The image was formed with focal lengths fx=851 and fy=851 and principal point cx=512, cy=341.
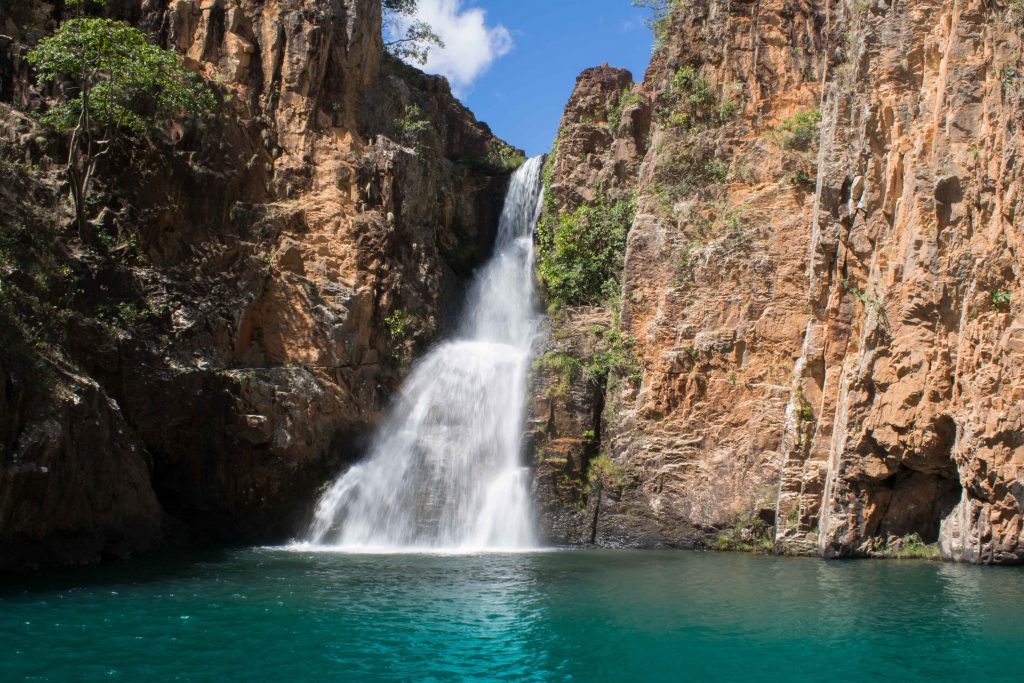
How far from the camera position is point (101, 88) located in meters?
21.0

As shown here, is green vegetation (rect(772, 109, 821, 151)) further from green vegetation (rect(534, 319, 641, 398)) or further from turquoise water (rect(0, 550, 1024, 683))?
turquoise water (rect(0, 550, 1024, 683))

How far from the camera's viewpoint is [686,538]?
20.8 meters

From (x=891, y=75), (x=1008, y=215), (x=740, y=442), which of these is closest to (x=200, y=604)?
(x=740, y=442)

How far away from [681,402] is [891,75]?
9105 millimetres

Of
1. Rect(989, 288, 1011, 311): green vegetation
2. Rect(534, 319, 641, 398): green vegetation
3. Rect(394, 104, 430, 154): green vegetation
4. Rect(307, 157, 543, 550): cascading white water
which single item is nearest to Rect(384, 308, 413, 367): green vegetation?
Rect(307, 157, 543, 550): cascading white water

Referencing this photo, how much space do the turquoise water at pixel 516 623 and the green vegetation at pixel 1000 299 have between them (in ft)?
16.4

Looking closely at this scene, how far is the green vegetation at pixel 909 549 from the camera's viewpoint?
1798cm

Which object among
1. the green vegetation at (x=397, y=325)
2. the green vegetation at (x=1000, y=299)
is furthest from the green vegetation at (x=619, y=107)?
the green vegetation at (x=1000, y=299)

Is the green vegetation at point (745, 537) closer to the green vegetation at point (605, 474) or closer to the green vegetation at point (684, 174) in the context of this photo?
the green vegetation at point (605, 474)

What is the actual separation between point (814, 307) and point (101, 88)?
18.2 metres

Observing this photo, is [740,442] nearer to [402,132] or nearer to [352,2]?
[402,132]

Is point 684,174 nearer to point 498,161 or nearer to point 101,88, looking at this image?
point 498,161

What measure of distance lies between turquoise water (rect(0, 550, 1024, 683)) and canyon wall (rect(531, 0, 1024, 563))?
218 cm

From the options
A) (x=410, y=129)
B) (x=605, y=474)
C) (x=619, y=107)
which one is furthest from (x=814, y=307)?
(x=410, y=129)
